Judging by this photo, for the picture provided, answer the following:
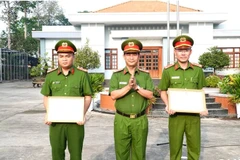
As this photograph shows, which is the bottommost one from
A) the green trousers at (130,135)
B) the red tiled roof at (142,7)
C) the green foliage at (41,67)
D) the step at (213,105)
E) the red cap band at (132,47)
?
the step at (213,105)

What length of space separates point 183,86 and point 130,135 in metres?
0.91

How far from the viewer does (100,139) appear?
606 centimetres

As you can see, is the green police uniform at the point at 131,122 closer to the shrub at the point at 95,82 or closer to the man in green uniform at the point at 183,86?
the man in green uniform at the point at 183,86

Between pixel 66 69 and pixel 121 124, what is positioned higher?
pixel 66 69

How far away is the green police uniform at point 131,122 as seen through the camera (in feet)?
10.9

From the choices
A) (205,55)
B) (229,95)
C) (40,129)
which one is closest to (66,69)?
(40,129)

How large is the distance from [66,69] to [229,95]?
7235mm

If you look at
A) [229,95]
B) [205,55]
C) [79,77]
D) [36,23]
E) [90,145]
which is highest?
[36,23]

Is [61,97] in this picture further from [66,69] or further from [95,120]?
[95,120]

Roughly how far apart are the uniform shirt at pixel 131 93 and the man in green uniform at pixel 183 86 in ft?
1.29

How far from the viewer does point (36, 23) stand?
159 feet

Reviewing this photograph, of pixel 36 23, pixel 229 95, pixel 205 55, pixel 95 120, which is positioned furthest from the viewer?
pixel 36 23

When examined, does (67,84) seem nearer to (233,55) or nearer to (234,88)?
(234,88)

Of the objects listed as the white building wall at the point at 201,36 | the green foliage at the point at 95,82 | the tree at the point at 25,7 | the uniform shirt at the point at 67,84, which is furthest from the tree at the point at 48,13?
the uniform shirt at the point at 67,84
